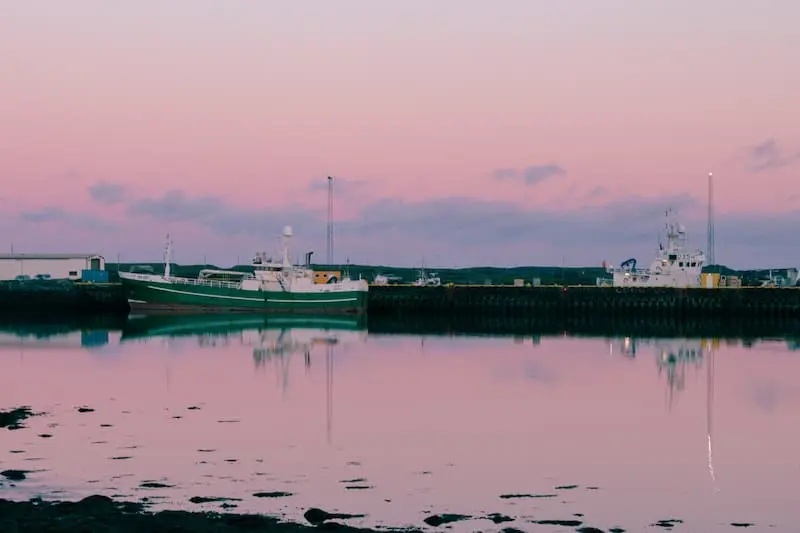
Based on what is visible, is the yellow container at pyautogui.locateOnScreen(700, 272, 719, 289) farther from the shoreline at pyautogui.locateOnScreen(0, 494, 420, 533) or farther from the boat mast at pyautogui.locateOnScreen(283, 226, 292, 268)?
the shoreline at pyautogui.locateOnScreen(0, 494, 420, 533)

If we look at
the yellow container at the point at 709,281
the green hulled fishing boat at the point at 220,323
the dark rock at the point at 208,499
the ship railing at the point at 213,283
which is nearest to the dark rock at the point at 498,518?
the dark rock at the point at 208,499

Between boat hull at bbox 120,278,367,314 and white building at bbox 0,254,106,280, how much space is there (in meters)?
28.7

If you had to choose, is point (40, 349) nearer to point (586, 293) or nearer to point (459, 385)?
point (459, 385)

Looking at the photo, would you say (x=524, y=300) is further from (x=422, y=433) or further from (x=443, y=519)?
(x=443, y=519)

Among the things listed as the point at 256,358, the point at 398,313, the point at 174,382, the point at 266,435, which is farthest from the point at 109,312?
the point at 266,435

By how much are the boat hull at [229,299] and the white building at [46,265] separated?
1128 inches

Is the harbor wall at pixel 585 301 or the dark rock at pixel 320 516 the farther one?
the harbor wall at pixel 585 301

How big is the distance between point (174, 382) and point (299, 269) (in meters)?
56.0

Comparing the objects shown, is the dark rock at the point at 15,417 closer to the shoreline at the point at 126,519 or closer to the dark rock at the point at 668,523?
the shoreline at the point at 126,519

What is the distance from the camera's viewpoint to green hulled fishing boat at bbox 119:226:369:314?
90562mm

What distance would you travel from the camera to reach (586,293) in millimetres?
92812

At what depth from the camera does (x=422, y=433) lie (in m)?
26.1

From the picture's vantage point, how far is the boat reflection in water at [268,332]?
158 ft

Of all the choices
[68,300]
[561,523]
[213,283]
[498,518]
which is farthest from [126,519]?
[68,300]
